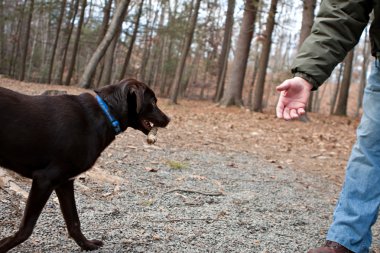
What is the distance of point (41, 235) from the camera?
3516 mm

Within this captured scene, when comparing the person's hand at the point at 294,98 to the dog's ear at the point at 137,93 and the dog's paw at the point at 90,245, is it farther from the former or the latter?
Result: the dog's paw at the point at 90,245

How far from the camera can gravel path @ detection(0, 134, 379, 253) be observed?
3.72 meters

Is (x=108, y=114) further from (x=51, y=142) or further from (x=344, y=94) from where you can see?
(x=344, y=94)

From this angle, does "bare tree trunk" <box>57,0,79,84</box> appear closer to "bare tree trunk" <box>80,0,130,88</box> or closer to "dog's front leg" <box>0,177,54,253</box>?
"bare tree trunk" <box>80,0,130,88</box>

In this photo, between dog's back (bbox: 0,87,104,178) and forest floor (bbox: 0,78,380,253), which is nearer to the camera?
dog's back (bbox: 0,87,104,178)

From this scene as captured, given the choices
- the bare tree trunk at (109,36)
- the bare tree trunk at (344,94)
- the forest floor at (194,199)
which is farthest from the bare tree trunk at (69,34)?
the forest floor at (194,199)

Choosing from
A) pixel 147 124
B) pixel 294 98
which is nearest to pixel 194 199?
pixel 147 124

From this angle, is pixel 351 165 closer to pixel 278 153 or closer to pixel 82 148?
pixel 82 148

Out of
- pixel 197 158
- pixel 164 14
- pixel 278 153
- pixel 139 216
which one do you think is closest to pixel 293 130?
pixel 278 153

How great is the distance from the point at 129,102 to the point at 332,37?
67.8 inches

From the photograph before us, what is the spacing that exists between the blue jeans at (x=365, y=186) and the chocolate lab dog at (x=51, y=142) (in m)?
1.93

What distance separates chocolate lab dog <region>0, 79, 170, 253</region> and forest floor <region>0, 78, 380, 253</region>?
0.37 m

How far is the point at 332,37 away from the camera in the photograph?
2.95 metres

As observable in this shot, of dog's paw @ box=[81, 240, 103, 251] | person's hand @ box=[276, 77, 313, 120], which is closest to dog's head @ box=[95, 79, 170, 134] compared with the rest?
dog's paw @ box=[81, 240, 103, 251]
